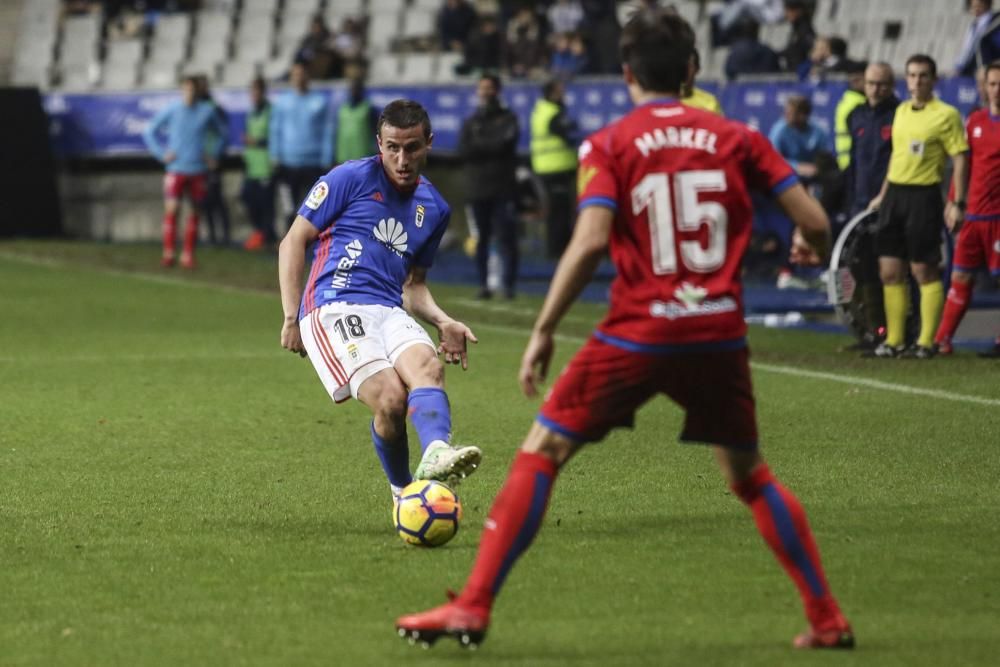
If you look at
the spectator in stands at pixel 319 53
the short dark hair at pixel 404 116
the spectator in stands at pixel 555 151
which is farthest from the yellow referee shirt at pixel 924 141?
the spectator in stands at pixel 319 53

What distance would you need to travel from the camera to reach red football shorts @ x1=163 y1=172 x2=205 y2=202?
20953 mm

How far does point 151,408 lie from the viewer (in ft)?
36.3

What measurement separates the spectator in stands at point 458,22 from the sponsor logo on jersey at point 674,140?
2072cm

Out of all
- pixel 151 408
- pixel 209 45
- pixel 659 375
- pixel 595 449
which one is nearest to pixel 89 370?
pixel 151 408

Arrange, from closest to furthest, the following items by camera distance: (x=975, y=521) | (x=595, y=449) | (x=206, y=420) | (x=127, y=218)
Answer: (x=975, y=521), (x=595, y=449), (x=206, y=420), (x=127, y=218)

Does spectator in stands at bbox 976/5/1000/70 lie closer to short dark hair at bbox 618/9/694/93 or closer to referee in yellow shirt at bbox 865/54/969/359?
referee in yellow shirt at bbox 865/54/969/359

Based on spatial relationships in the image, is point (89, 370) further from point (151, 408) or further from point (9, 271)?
point (9, 271)

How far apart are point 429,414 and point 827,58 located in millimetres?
12675

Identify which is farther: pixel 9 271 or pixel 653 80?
pixel 9 271

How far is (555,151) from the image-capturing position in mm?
19688

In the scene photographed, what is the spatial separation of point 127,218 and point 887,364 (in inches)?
603

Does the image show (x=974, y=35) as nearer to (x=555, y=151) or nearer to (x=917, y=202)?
(x=917, y=202)

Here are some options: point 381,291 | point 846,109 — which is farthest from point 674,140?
point 846,109

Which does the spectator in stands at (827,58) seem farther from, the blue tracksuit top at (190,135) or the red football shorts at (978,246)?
the blue tracksuit top at (190,135)
